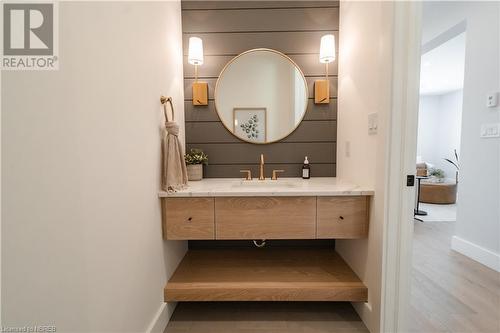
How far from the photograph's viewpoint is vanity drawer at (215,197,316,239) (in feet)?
4.62

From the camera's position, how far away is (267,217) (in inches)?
55.6

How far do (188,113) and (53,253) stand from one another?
1497mm

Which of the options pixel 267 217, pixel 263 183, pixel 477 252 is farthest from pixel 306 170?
pixel 477 252

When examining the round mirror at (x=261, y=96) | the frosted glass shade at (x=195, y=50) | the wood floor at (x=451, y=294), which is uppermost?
the frosted glass shade at (x=195, y=50)

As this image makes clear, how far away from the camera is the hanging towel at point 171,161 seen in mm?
1417

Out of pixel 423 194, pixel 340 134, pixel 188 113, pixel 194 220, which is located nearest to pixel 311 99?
pixel 340 134

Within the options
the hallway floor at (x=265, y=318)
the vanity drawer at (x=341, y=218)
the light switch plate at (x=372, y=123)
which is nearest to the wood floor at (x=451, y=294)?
the hallway floor at (x=265, y=318)

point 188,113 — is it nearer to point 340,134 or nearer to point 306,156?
point 306,156

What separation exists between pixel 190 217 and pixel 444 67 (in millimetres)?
5544

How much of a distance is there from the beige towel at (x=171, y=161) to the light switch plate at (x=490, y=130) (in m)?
2.68

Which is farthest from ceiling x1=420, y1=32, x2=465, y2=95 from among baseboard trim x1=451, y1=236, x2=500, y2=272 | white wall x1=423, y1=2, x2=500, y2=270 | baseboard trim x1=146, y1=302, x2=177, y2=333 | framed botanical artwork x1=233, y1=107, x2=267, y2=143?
baseboard trim x1=146, y1=302, x2=177, y2=333

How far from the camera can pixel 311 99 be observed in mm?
2002

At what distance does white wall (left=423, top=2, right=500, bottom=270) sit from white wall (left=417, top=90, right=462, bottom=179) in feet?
15.7

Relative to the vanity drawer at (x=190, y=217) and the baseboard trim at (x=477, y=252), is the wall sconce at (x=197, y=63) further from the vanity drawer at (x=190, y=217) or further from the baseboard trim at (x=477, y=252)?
the baseboard trim at (x=477, y=252)
